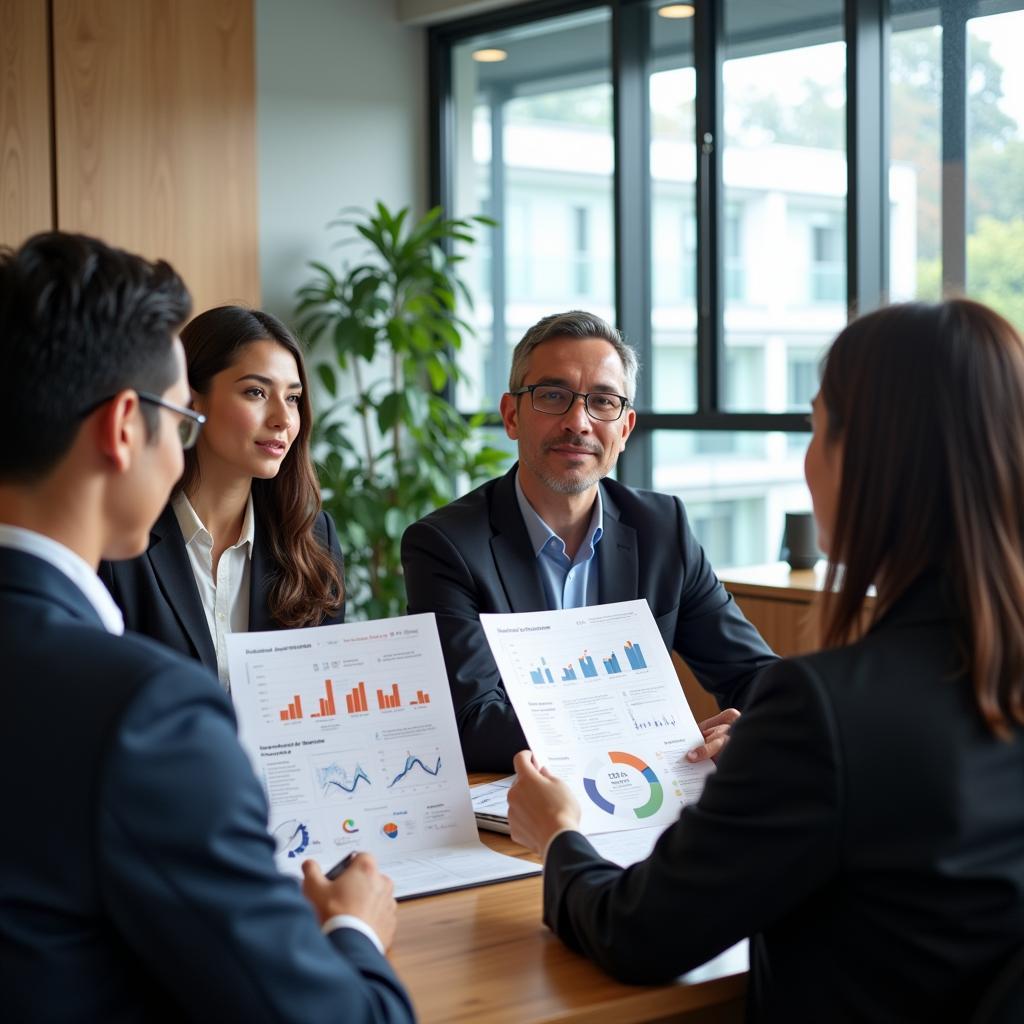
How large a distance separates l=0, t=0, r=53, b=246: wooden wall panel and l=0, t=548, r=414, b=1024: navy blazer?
3.33 meters

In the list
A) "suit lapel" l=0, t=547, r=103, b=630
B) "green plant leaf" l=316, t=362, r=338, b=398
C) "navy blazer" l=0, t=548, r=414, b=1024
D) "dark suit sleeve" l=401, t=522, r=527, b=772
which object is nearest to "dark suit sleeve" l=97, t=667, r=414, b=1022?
"navy blazer" l=0, t=548, r=414, b=1024

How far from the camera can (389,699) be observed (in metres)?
1.72

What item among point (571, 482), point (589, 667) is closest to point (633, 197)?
point (571, 482)

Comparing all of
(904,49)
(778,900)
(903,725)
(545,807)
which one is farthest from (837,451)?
(904,49)

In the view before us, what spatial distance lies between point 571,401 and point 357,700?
1.12 m

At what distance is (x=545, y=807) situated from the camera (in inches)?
63.2

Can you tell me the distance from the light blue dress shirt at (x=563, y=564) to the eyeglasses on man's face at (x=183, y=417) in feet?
4.44

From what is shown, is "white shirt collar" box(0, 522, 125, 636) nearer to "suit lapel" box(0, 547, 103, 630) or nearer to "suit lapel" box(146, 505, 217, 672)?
"suit lapel" box(0, 547, 103, 630)

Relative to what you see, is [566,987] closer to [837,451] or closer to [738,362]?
[837,451]

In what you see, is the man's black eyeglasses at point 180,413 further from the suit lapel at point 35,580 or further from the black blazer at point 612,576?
the black blazer at point 612,576

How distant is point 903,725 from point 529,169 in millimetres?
4525

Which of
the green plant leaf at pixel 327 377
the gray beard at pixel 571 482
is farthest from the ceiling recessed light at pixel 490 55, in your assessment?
the gray beard at pixel 571 482

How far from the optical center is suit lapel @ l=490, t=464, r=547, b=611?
253cm

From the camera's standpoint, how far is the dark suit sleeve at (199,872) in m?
1.00
